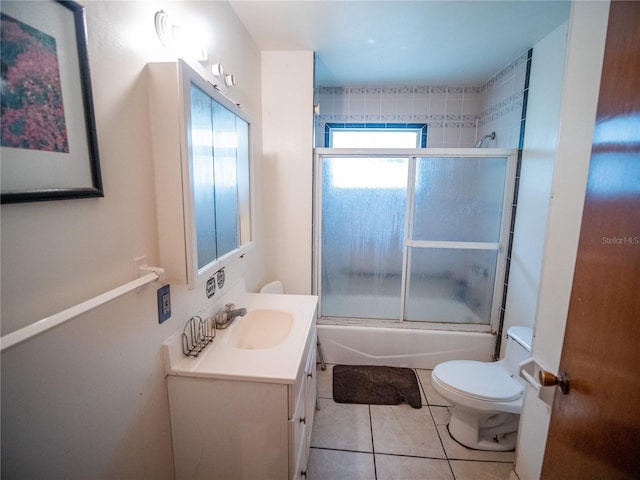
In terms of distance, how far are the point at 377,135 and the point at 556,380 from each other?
2689 mm

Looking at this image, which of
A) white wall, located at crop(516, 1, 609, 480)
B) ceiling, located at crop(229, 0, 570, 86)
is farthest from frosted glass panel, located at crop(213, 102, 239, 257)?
white wall, located at crop(516, 1, 609, 480)

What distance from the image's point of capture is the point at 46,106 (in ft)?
1.99

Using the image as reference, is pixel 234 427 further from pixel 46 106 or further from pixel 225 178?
pixel 46 106

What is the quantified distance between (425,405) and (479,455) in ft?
1.36

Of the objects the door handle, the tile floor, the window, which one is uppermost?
the window

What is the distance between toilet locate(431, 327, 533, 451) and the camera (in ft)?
5.16

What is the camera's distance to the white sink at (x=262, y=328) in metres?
1.46

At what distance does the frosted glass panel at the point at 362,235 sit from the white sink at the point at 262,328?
100cm

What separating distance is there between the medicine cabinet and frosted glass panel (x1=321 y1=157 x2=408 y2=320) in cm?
124

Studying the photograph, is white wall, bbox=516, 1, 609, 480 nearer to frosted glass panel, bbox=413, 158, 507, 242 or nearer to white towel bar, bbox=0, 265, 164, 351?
frosted glass panel, bbox=413, 158, 507, 242

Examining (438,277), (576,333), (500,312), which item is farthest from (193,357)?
(500,312)

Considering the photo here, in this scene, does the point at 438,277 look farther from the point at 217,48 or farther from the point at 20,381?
the point at 20,381

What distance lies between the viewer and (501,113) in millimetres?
2377

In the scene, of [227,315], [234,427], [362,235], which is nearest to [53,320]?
[234,427]
